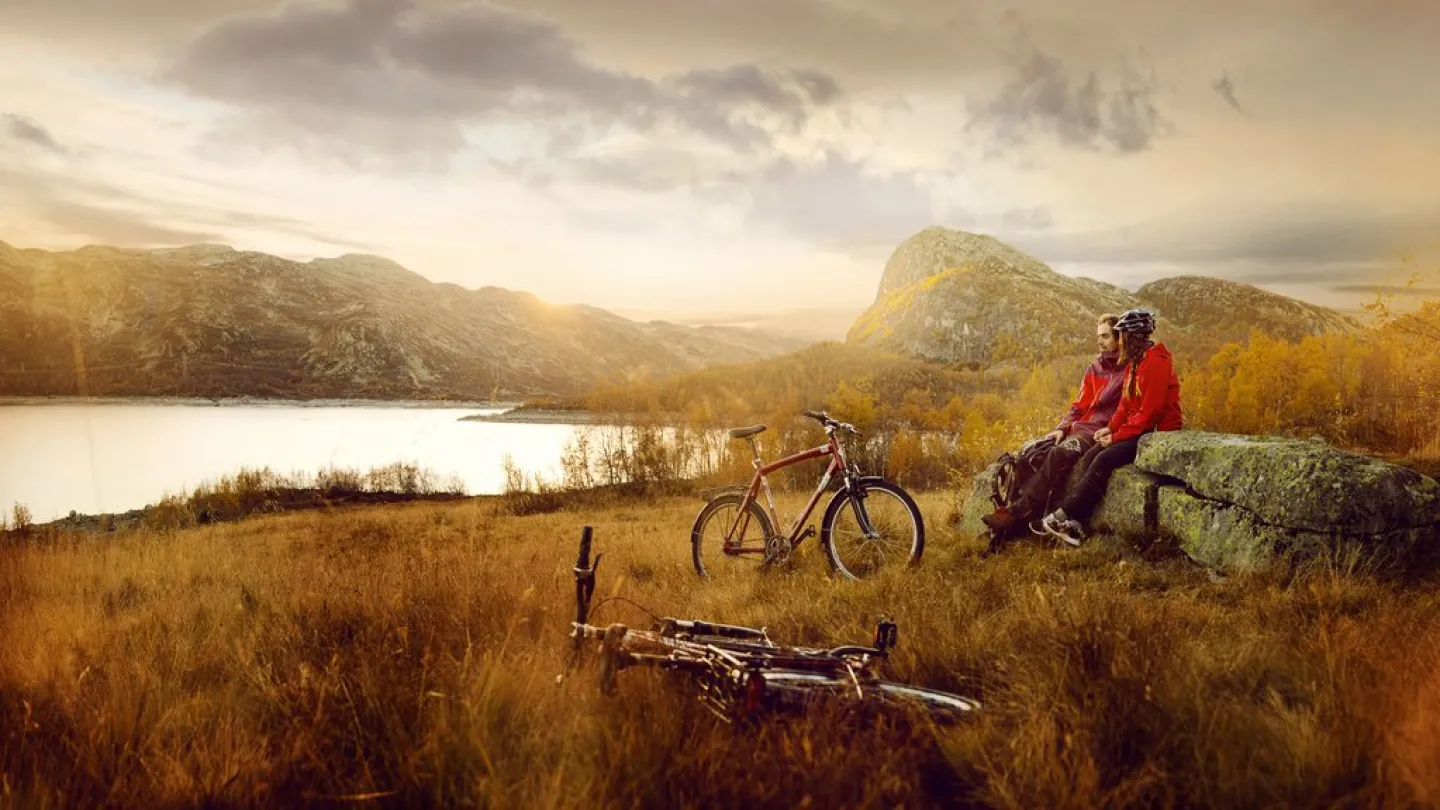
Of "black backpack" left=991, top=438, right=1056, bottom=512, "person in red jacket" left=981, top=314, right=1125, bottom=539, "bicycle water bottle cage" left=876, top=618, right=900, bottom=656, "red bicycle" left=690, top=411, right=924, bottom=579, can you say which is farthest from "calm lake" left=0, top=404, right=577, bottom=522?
"bicycle water bottle cage" left=876, top=618, right=900, bottom=656

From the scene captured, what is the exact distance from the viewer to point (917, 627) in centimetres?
477

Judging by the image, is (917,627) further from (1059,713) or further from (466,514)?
(466,514)

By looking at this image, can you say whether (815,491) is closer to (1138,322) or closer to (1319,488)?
(1138,322)

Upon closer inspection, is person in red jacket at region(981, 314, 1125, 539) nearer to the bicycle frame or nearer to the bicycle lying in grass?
the bicycle frame

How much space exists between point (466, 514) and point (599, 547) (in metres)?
17.5

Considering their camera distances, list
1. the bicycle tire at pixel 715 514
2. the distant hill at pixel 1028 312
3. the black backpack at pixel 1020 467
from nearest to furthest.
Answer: the bicycle tire at pixel 715 514 → the black backpack at pixel 1020 467 → the distant hill at pixel 1028 312

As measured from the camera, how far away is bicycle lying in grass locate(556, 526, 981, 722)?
125 inches

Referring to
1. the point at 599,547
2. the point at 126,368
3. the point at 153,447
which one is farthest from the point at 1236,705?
the point at 126,368

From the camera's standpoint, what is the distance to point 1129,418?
786 centimetres

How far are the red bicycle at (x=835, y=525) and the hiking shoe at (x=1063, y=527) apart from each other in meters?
1.60

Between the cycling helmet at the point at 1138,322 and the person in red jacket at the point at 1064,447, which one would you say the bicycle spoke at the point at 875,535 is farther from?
the cycling helmet at the point at 1138,322

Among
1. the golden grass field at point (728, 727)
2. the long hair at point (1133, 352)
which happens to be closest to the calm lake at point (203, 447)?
the long hair at point (1133, 352)

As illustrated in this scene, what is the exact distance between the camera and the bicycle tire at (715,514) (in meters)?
8.11

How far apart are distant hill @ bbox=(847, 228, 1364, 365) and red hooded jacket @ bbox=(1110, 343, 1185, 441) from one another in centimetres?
12546
